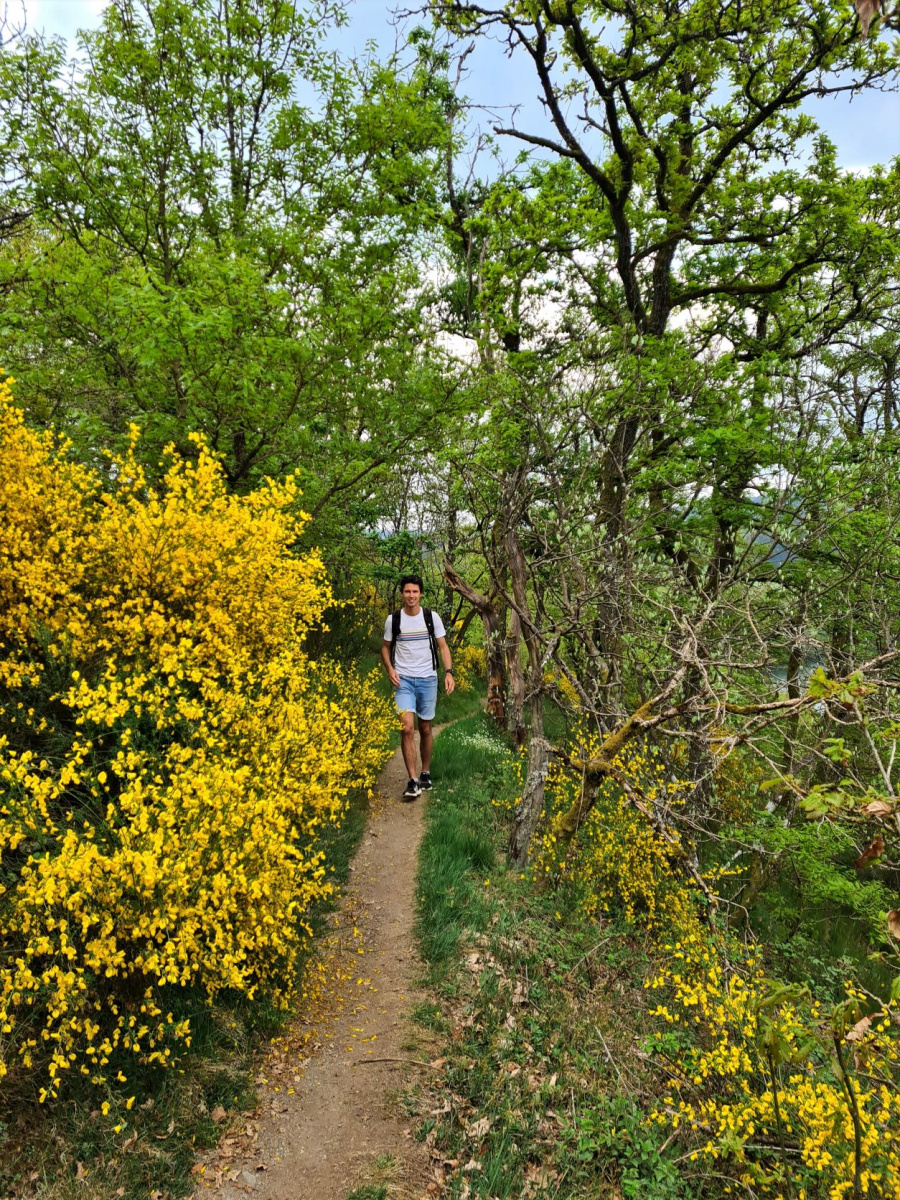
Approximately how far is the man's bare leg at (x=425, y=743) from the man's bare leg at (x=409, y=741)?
0.11m

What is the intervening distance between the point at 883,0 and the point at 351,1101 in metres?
4.96

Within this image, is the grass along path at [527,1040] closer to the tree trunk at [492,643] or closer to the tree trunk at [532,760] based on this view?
the tree trunk at [532,760]

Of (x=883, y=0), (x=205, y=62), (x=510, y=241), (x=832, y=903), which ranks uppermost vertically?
(x=205, y=62)

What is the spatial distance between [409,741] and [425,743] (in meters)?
0.50

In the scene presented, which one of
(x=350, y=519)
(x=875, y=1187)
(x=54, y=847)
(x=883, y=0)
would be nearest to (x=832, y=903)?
(x=875, y=1187)

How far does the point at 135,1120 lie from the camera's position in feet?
9.46

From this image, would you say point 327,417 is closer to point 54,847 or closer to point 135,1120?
point 54,847

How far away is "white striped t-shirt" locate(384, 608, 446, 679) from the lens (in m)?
6.54

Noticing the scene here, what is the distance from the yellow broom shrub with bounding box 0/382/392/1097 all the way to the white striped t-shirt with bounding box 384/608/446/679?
4.32 ft

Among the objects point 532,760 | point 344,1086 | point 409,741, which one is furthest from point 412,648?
point 344,1086

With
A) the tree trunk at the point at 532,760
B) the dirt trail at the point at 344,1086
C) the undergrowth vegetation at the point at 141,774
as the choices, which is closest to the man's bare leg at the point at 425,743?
the tree trunk at the point at 532,760

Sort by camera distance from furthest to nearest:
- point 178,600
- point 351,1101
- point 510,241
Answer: point 510,241
point 178,600
point 351,1101

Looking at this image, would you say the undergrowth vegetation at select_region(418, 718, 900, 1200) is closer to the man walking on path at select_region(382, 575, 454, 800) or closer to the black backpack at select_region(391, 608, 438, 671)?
the man walking on path at select_region(382, 575, 454, 800)

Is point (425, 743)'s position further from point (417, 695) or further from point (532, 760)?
point (532, 760)
